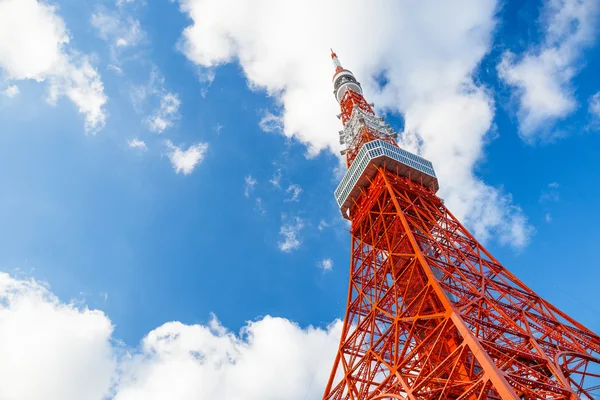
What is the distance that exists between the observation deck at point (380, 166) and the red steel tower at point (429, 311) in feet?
0.25

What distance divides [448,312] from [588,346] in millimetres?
7732

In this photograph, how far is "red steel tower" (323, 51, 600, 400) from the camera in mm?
16578

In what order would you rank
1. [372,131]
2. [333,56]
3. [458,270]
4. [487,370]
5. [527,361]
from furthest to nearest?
[333,56]
[372,131]
[458,270]
[527,361]
[487,370]

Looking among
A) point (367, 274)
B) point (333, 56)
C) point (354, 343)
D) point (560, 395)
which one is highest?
point (333, 56)

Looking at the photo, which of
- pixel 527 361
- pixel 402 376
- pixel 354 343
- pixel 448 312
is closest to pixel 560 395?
pixel 527 361

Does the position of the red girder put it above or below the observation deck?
below

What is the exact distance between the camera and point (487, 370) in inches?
560

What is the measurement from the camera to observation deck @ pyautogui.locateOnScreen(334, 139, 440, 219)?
1212 inches

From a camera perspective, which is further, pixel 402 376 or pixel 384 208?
pixel 384 208

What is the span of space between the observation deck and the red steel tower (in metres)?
0.08

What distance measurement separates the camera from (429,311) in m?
25.3

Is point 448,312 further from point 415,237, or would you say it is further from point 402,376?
point 415,237

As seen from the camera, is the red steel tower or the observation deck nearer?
the red steel tower

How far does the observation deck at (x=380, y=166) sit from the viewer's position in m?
30.8
